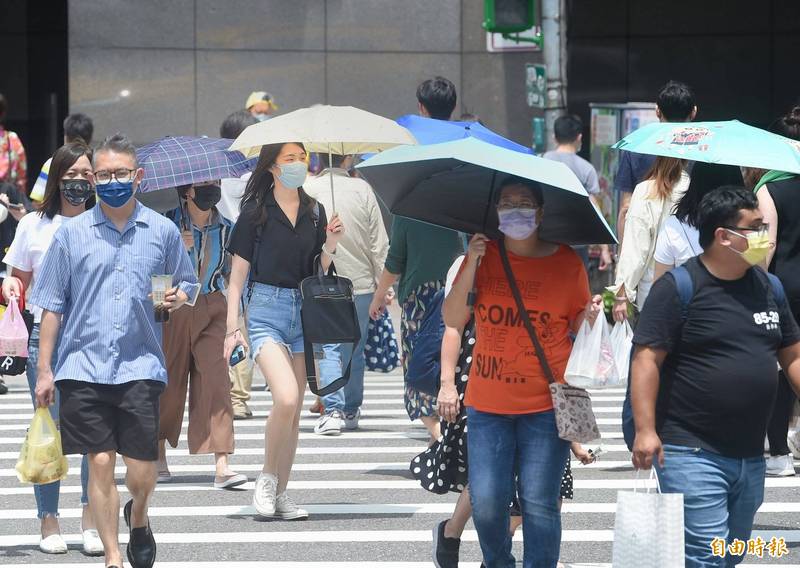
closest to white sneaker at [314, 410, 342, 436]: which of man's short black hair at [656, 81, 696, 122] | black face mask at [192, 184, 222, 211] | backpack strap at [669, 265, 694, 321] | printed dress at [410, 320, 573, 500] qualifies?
black face mask at [192, 184, 222, 211]

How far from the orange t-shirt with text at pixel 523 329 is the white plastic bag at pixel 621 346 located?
0.59ft

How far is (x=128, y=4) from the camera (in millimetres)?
18703

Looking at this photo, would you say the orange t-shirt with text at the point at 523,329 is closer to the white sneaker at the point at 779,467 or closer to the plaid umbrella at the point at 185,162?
the plaid umbrella at the point at 185,162

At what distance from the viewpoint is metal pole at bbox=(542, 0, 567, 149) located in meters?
15.7

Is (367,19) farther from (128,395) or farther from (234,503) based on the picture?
(128,395)

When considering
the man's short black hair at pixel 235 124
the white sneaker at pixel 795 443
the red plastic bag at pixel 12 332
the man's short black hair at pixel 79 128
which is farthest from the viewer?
the man's short black hair at pixel 235 124

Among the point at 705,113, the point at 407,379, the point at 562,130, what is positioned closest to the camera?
the point at 407,379

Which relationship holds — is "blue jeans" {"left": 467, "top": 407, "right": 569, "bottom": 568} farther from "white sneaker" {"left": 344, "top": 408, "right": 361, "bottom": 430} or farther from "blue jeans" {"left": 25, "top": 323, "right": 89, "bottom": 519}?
"white sneaker" {"left": 344, "top": 408, "right": 361, "bottom": 430}

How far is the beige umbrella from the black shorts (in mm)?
1853

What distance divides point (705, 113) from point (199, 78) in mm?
6765

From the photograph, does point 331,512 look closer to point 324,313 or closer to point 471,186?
point 324,313

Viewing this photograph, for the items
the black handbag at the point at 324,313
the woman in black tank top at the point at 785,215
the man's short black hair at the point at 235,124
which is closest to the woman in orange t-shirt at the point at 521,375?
the black handbag at the point at 324,313

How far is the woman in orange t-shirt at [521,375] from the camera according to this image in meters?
5.68

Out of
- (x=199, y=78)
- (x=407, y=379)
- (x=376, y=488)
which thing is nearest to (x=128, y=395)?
(x=407, y=379)
